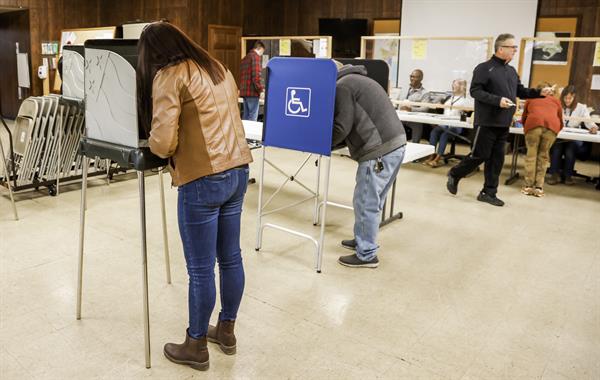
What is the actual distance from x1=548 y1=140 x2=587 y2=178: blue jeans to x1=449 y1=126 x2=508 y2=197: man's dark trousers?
4.88 feet

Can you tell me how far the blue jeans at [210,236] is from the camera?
1967mm

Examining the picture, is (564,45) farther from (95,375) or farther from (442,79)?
(95,375)

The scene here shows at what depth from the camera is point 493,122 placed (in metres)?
4.70

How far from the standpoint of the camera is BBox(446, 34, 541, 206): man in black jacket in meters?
4.61

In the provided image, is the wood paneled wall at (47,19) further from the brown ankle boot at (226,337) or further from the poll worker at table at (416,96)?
the brown ankle boot at (226,337)

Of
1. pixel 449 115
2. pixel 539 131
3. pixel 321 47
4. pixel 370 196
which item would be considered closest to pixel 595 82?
pixel 449 115

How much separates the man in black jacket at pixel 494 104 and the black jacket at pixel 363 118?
1.85 metres

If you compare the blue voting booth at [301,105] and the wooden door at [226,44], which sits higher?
the wooden door at [226,44]

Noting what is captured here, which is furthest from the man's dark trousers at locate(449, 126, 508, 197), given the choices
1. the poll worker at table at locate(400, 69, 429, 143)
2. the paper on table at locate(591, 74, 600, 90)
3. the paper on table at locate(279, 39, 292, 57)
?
the paper on table at locate(279, 39, 292, 57)

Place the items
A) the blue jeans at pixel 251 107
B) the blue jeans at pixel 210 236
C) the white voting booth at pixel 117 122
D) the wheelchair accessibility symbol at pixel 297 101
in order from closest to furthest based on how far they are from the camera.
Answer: the blue jeans at pixel 210 236 → the white voting booth at pixel 117 122 → the wheelchair accessibility symbol at pixel 297 101 → the blue jeans at pixel 251 107

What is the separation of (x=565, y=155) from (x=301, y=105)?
410 cm

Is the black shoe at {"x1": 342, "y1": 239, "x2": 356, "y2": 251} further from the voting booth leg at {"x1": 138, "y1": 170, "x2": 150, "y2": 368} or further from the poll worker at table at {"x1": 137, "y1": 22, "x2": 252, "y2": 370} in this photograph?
the voting booth leg at {"x1": 138, "y1": 170, "x2": 150, "y2": 368}

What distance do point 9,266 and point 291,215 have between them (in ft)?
6.93

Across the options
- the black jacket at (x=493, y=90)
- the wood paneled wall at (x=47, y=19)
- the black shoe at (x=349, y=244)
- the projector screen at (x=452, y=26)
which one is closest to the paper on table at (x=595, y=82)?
the projector screen at (x=452, y=26)
